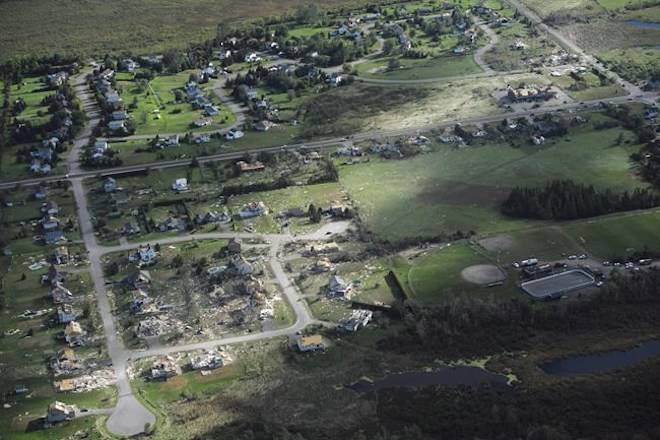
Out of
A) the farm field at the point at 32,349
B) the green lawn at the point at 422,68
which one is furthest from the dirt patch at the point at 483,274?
the green lawn at the point at 422,68

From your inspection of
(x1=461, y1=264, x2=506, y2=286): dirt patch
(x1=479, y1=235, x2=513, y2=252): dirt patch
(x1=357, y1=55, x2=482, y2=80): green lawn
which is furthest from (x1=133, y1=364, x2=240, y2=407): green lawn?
(x1=357, y1=55, x2=482, y2=80): green lawn

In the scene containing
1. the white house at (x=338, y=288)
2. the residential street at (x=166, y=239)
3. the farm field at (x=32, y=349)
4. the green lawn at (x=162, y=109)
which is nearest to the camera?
the farm field at (x=32, y=349)

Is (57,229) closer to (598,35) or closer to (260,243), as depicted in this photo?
(260,243)

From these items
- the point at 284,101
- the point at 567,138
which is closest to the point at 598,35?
the point at 567,138

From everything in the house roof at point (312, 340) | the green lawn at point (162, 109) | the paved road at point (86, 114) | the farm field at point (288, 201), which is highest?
the paved road at point (86, 114)

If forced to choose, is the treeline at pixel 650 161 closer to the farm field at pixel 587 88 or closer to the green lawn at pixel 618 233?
the green lawn at pixel 618 233

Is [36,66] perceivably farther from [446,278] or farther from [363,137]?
[446,278]
